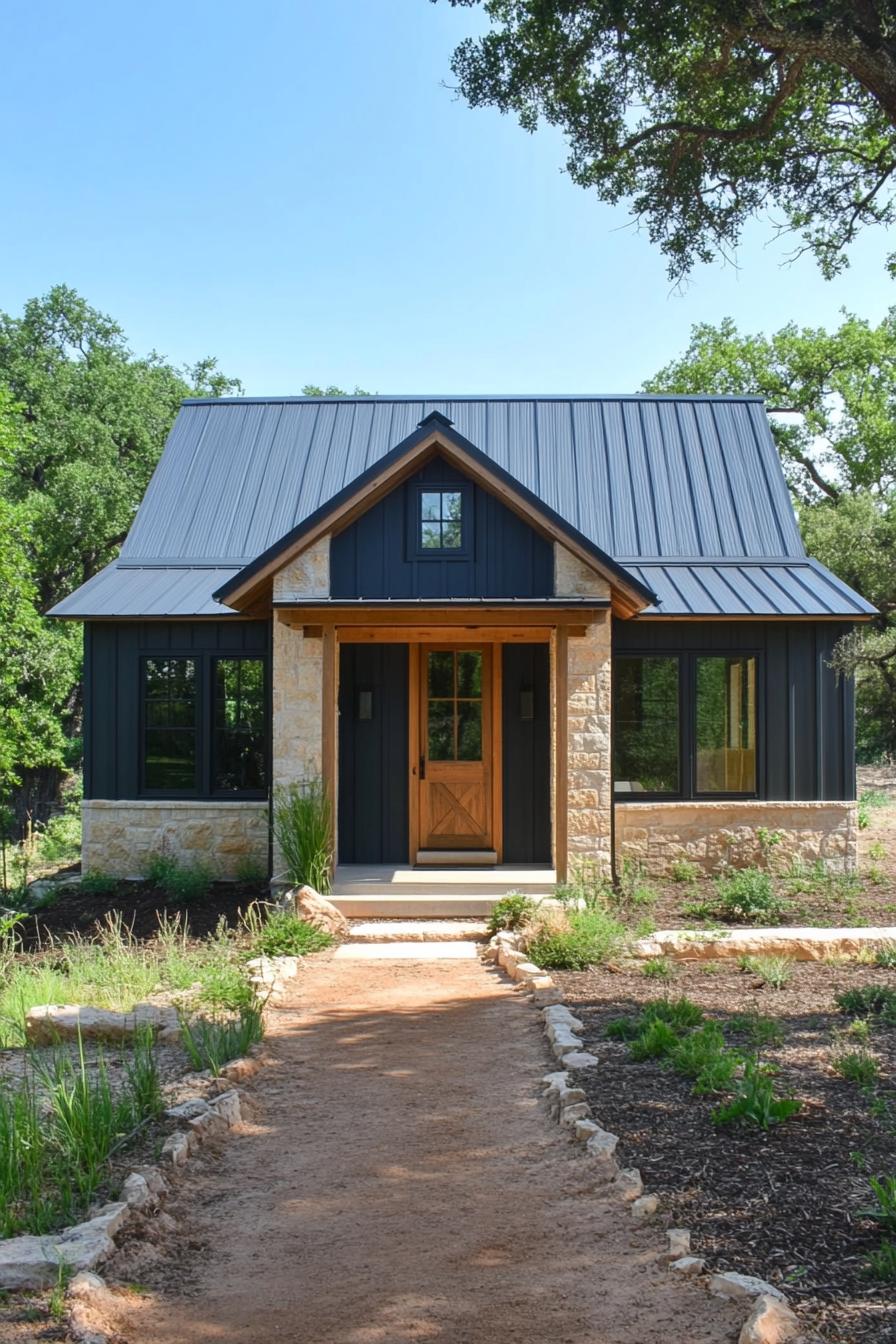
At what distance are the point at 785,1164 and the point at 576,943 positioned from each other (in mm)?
4676

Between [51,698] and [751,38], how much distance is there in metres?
21.5

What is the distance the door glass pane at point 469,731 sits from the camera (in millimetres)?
13914

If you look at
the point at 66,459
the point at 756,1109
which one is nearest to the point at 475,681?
the point at 756,1109

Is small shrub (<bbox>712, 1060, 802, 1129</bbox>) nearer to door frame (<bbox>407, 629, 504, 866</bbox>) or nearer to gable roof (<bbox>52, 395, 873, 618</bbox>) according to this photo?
door frame (<bbox>407, 629, 504, 866</bbox>)

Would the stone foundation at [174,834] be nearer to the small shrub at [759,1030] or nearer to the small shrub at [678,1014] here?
the small shrub at [678,1014]

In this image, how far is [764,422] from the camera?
16.9 metres

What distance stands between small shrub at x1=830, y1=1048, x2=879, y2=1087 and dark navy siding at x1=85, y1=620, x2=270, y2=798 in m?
9.80

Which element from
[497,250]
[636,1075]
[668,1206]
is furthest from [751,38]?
[497,250]

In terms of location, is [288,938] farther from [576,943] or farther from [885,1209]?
[885,1209]

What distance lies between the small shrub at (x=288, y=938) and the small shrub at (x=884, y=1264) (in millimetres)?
6663

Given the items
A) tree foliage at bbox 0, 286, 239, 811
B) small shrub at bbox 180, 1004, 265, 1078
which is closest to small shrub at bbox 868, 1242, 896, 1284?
small shrub at bbox 180, 1004, 265, 1078

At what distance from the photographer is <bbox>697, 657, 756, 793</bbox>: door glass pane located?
14344 millimetres

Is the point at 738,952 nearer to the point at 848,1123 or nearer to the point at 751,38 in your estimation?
the point at 848,1123

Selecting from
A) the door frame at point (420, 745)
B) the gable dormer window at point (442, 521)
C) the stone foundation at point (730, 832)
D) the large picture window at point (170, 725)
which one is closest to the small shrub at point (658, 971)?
the door frame at point (420, 745)
